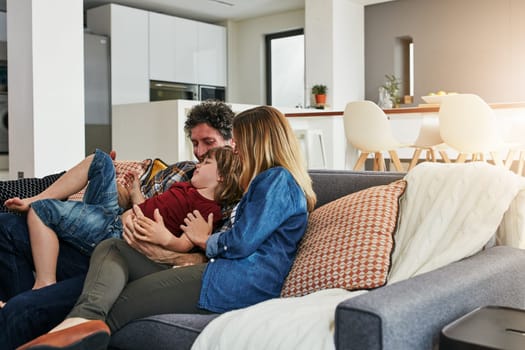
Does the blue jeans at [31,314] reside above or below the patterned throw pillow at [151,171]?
below

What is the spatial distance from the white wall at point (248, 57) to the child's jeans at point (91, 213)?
6877 mm

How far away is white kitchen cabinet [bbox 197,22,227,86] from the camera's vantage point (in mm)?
8766

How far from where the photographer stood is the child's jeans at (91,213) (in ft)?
7.10

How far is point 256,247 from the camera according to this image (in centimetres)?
173

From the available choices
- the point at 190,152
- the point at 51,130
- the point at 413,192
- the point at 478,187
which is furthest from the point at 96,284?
the point at 190,152

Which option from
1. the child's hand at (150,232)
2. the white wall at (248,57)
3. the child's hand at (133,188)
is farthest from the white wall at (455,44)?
the child's hand at (150,232)

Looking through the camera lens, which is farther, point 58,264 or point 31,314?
point 58,264

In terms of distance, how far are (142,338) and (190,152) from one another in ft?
13.7

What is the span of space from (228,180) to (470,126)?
2.80 m

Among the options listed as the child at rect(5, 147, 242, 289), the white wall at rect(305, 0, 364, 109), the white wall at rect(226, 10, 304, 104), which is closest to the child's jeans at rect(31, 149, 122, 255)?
the child at rect(5, 147, 242, 289)

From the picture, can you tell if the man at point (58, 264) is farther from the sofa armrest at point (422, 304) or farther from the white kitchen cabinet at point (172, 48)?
the white kitchen cabinet at point (172, 48)

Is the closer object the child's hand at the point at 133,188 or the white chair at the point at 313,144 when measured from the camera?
the child's hand at the point at 133,188

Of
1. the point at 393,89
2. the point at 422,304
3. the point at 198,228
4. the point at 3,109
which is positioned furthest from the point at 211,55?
the point at 422,304

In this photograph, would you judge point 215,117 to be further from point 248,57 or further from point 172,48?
point 248,57
